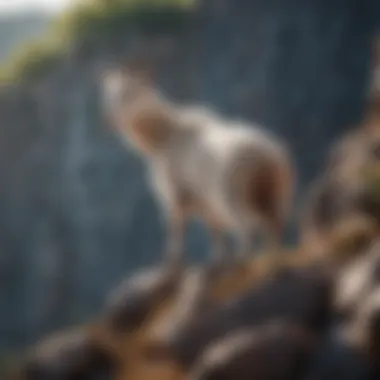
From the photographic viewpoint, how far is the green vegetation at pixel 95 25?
1.85 m

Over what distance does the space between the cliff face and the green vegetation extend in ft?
0.06

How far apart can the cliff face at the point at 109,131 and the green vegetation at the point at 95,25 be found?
0.7 inches

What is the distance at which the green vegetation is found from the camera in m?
1.85

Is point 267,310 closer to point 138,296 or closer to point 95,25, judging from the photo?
point 138,296

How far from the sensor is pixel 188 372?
5.15 ft

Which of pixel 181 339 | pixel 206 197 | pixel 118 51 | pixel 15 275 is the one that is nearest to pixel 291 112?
pixel 206 197

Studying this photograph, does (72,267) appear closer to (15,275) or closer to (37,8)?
(15,275)

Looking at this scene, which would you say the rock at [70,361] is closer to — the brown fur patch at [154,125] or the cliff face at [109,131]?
the cliff face at [109,131]

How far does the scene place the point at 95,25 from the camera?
1.86 m

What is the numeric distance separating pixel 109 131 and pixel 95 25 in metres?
0.22

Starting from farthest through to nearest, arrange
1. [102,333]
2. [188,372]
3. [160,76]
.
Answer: [160,76], [102,333], [188,372]

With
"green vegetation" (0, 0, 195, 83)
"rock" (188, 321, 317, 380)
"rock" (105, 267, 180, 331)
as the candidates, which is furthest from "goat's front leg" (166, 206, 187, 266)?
"green vegetation" (0, 0, 195, 83)

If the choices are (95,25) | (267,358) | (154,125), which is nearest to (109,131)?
(154,125)

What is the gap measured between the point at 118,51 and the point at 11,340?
1.97ft
